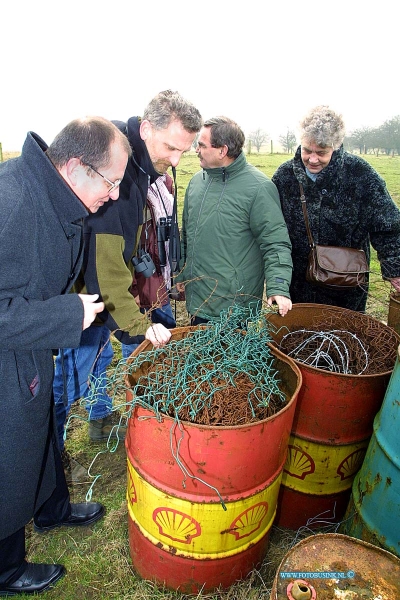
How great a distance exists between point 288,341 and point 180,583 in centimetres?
142

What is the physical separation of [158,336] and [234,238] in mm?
1143

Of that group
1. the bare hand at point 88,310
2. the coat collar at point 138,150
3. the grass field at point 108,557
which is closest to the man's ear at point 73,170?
the bare hand at point 88,310

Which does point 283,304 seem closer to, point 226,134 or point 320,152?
point 320,152

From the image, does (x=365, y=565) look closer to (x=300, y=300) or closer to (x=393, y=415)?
(x=393, y=415)

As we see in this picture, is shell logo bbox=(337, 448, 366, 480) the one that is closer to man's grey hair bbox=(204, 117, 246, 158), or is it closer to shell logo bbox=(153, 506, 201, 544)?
shell logo bbox=(153, 506, 201, 544)

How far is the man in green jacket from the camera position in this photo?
291 cm

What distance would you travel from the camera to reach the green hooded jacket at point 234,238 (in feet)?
9.53

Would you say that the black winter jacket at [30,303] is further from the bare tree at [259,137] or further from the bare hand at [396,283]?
the bare tree at [259,137]

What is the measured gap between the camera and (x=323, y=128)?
2.84m

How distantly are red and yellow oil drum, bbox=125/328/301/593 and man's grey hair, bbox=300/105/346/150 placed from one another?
1532 millimetres

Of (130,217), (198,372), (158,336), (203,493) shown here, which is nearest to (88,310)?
(158,336)

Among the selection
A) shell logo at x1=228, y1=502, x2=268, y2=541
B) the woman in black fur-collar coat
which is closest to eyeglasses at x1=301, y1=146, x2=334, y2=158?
the woman in black fur-collar coat

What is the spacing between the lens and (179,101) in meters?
2.39

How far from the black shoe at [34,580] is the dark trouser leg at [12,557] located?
37mm
